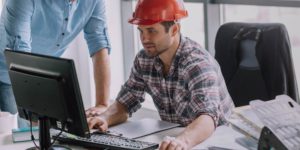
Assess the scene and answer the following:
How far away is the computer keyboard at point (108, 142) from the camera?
1870mm

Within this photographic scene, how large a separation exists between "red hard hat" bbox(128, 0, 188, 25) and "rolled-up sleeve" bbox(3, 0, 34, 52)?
0.51 meters

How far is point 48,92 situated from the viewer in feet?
5.73

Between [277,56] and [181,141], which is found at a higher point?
[277,56]

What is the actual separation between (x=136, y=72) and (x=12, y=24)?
0.60 meters

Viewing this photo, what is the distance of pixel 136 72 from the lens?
2436mm

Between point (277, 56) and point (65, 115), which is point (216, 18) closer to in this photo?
point (277, 56)

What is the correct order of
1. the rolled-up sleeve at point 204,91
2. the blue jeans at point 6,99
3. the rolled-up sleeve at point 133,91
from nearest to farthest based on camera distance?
the rolled-up sleeve at point 204,91 → the rolled-up sleeve at point 133,91 → the blue jeans at point 6,99

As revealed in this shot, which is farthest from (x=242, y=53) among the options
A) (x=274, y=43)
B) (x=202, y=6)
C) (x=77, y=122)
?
(x=202, y=6)

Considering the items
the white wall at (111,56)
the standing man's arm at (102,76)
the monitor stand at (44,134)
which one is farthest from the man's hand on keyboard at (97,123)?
the white wall at (111,56)

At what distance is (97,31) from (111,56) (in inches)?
52.1

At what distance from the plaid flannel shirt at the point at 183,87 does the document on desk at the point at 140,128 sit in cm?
10

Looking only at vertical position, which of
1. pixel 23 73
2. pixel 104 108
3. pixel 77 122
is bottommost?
pixel 104 108

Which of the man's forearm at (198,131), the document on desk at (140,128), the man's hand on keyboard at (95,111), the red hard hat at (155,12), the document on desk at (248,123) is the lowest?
the document on desk at (140,128)

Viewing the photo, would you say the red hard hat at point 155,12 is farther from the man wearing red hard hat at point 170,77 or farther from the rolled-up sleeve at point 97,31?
the rolled-up sleeve at point 97,31
